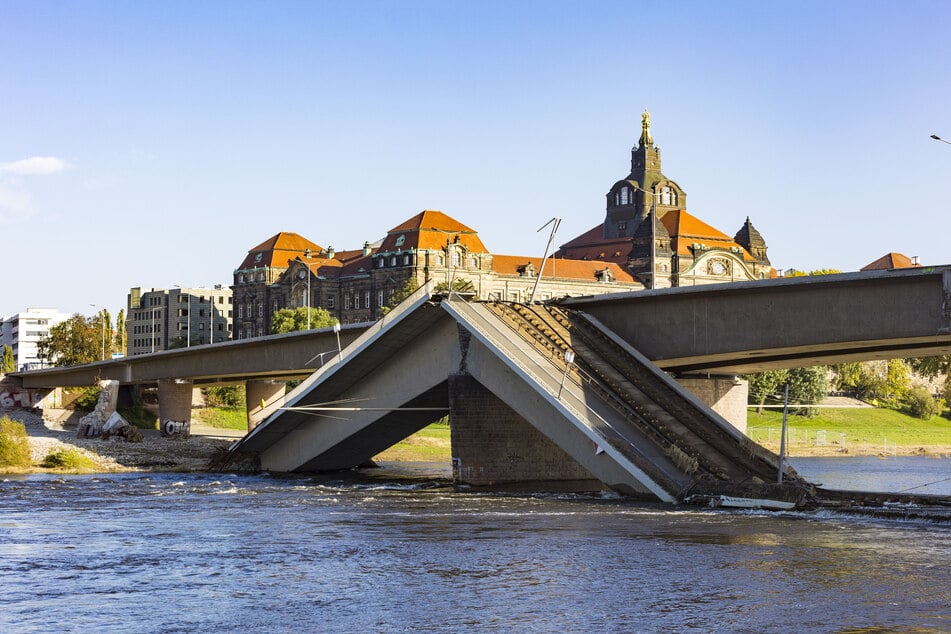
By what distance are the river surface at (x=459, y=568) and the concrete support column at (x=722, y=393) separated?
52.4 feet

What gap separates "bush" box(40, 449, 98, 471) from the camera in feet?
201

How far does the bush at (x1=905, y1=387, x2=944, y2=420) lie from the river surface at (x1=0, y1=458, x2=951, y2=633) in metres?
103

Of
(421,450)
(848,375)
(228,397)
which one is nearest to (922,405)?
(848,375)

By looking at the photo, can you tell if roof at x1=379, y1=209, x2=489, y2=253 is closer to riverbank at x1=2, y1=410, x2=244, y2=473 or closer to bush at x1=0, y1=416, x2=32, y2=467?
riverbank at x1=2, y1=410, x2=244, y2=473

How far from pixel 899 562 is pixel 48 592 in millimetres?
18997

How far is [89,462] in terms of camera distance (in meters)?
63.3

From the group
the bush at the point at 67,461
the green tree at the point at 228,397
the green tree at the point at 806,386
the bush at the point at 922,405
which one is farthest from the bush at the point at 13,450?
the bush at the point at 922,405

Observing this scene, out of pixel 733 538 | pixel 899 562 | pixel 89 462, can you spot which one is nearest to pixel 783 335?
pixel 733 538

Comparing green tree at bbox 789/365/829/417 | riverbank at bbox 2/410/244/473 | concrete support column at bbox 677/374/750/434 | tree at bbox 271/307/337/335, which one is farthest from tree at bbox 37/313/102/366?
concrete support column at bbox 677/374/750/434

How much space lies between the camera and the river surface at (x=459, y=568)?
81.6 feet

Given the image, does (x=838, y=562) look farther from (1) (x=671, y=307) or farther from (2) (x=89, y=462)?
(2) (x=89, y=462)

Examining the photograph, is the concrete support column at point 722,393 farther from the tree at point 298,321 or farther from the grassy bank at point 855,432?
the tree at point 298,321

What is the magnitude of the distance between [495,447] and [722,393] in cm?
1320

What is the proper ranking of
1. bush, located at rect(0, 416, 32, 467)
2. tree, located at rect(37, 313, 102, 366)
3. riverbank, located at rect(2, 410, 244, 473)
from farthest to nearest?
tree, located at rect(37, 313, 102, 366) < riverbank, located at rect(2, 410, 244, 473) < bush, located at rect(0, 416, 32, 467)
